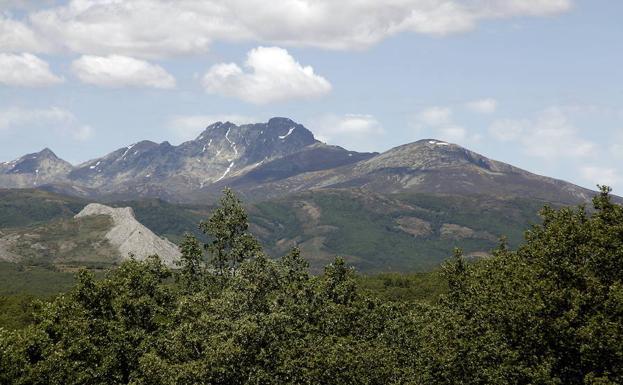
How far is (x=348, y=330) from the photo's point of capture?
94.0 meters

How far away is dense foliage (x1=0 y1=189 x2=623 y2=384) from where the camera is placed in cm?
6631

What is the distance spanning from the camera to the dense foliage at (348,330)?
66312mm

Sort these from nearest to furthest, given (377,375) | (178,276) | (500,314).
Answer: (500,314), (377,375), (178,276)

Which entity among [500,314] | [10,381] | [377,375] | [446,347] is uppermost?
[500,314]

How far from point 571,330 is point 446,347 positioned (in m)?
14.9

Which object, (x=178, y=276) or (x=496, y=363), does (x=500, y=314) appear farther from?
(x=178, y=276)

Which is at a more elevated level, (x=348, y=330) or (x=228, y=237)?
(x=228, y=237)

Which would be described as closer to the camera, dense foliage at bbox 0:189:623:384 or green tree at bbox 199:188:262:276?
dense foliage at bbox 0:189:623:384

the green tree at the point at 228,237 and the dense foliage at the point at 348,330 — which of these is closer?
the dense foliage at the point at 348,330

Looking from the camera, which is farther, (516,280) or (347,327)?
(347,327)

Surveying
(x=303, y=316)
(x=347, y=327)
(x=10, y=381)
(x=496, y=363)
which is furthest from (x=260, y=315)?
(x=10, y=381)

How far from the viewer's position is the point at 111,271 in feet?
329

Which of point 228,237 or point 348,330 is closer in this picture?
point 348,330

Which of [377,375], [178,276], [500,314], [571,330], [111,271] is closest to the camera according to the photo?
[571,330]
